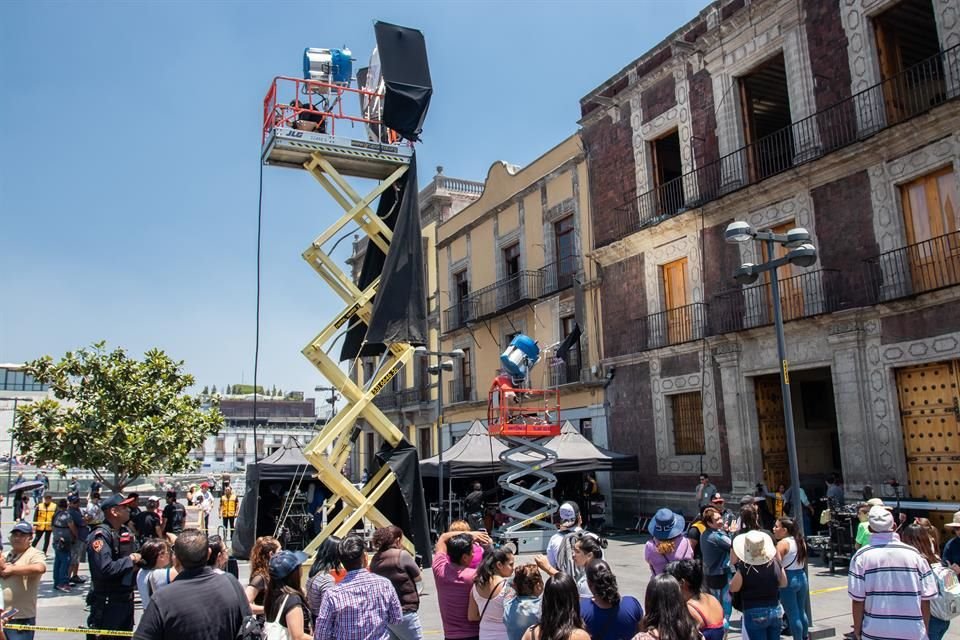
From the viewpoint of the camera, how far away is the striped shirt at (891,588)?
504 centimetres

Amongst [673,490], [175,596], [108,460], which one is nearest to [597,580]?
[175,596]

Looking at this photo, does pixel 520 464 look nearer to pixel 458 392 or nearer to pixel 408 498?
pixel 408 498

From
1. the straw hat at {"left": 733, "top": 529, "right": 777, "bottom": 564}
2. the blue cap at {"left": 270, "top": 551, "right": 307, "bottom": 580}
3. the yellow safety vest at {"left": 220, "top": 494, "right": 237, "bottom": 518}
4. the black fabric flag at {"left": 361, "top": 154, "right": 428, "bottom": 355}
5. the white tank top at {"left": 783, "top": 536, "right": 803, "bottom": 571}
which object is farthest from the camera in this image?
the yellow safety vest at {"left": 220, "top": 494, "right": 237, "bottom": 518}

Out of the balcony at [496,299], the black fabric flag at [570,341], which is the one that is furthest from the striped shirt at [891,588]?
the balcony at [496,299]

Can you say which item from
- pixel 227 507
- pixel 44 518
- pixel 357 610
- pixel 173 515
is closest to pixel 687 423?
pixel 227 507

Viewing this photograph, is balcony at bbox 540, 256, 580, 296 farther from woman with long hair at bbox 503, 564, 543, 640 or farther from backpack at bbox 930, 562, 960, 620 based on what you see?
woman with long hair at bbox 503, 564, 543, 640

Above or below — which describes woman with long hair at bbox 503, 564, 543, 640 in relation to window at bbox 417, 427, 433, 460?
below

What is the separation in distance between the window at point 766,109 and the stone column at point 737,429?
4419mm

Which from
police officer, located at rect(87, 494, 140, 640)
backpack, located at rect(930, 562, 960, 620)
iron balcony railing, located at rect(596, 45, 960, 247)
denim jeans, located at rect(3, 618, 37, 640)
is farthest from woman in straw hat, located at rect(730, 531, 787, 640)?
iron balcony railing, located at rect(596, 45, 960, 247)

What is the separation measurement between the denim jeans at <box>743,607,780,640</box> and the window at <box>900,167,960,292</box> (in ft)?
33.6

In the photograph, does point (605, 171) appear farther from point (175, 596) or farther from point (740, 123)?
point (175, 596)

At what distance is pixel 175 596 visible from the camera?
13.6 ft

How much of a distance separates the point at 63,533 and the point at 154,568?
856 cm

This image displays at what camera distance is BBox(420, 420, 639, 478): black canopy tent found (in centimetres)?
1850
